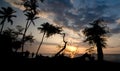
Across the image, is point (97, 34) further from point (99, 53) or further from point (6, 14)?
point (6, 14)

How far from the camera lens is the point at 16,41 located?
56188 millimetres

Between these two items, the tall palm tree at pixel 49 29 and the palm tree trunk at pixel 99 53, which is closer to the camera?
the palm tree trunk at pixel 99 53

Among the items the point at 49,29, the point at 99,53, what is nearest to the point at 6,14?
the point at 49,29

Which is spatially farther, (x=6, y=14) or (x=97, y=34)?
(x=6, y=14)

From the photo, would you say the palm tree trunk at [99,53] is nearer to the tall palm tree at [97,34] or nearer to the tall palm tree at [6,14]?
the tall palm tree at [97,34]

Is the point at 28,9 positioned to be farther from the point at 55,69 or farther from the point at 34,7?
the point at 55,69

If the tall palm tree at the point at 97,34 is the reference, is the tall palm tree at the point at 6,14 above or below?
above

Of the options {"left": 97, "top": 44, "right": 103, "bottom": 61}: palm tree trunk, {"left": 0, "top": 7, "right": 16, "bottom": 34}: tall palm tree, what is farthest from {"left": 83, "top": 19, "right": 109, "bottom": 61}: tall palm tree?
{"left": 0, "top": 7, "right": 16, "bottom": 34}: tall palm tree

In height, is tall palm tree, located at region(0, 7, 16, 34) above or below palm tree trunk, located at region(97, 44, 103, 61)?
above

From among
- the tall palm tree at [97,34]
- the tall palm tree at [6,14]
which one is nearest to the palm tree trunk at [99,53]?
the tall palm tree at [97,34]

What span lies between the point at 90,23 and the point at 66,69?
20.3 meters

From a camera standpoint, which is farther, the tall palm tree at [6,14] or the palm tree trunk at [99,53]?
the tall palm tree at [6,14]

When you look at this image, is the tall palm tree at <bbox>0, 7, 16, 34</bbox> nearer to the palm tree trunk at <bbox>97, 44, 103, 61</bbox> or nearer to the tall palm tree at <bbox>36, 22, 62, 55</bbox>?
the tall palm tree at <bbox>36, 22, 62, 55</bbox>

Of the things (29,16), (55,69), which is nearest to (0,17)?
(29,16)
